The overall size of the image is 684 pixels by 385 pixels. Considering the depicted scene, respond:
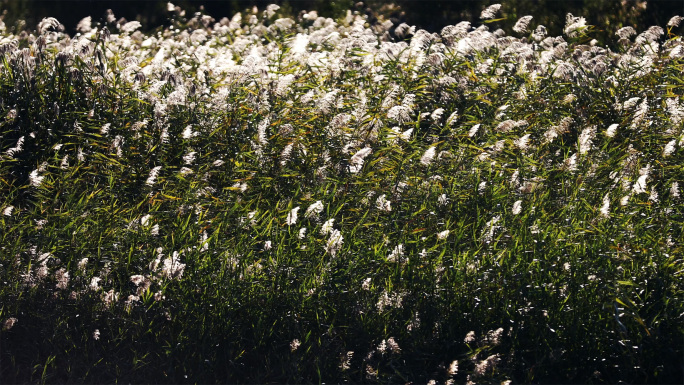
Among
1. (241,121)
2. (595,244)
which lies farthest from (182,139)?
(595,244)

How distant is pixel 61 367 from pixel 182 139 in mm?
2003

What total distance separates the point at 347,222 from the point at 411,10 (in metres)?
6.71

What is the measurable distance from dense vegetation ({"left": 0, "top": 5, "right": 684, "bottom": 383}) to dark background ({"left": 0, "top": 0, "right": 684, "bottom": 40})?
3.58m

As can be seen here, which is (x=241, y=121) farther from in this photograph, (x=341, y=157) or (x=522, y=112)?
(x=522, y=112)

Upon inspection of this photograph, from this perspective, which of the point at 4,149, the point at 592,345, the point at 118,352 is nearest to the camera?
the point at 592,345

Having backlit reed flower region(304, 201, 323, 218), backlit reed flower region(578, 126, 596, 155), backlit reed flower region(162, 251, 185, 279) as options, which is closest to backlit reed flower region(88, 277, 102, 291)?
backlit reed flower region(162, 251, 185, 279)

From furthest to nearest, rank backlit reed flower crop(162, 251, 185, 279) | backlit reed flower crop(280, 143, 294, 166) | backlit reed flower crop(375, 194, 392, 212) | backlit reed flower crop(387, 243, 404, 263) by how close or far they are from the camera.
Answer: backlit reed flower crop(280, 143, 294, 166)
backlit reed flower crop(375, 194, 392, 212)
backlit reed flower crop(387, 243, 404, 263)
backlit reed flower crop(162, 251, 185, 279)

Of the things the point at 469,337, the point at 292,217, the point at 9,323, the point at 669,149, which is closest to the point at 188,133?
the point at 292,217

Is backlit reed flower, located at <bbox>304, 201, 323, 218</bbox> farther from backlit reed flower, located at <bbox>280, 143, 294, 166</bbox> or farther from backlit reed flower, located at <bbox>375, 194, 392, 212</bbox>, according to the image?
backlit reed flower, located at <bbox>280, 143, 294, 166</bbox>

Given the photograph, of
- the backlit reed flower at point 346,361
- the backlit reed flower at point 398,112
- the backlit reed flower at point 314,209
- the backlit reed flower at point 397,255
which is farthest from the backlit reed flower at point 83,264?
the backlit reed flower at point 398,112

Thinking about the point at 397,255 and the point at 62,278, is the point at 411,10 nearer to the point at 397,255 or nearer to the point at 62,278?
the point at 397,255

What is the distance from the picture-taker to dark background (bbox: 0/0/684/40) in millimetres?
9719

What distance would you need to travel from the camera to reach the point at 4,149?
527cm

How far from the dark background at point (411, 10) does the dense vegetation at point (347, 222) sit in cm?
358
